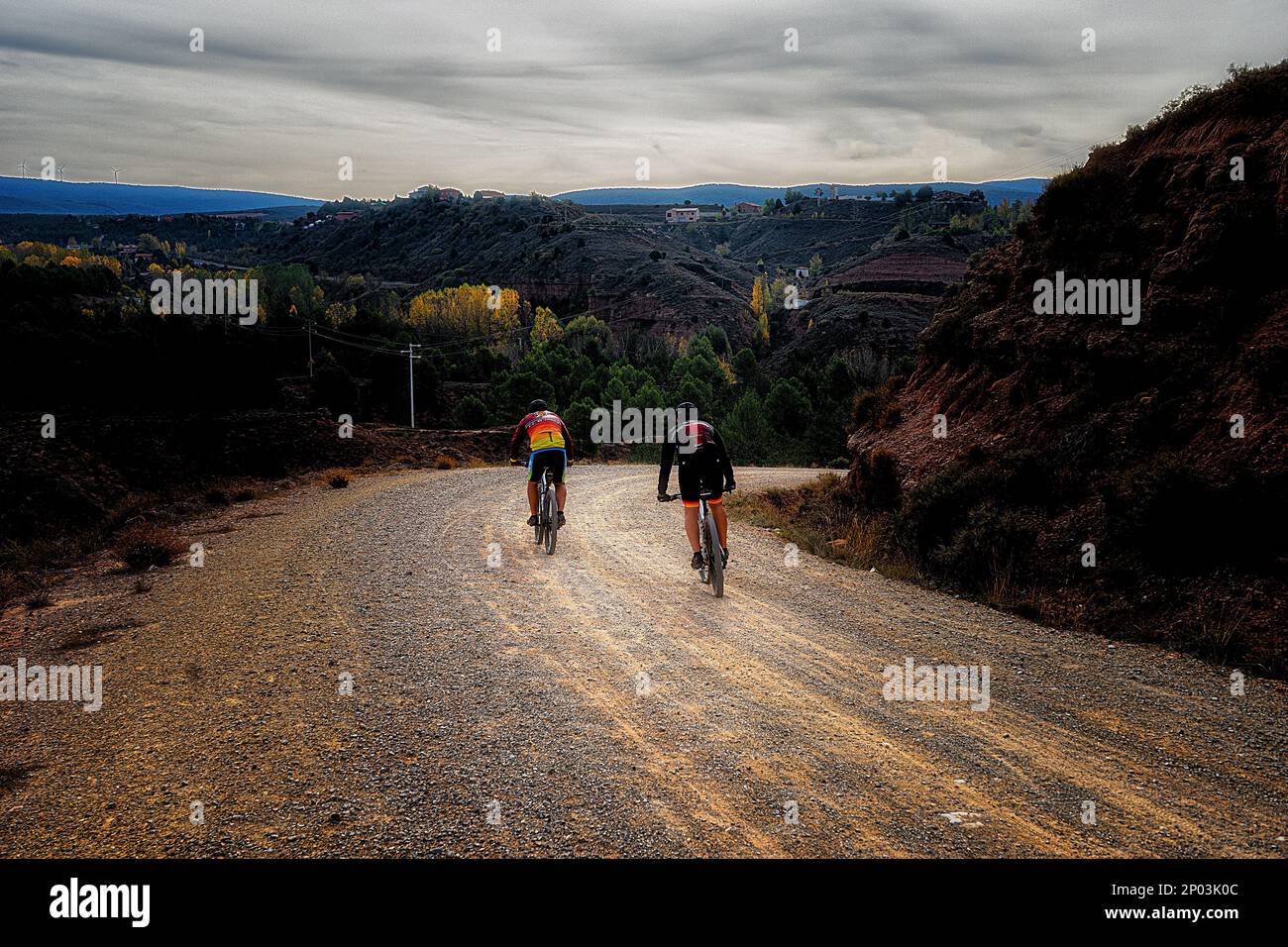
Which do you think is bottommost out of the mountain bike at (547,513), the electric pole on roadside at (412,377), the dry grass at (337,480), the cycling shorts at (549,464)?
the dry grass at (337,480)

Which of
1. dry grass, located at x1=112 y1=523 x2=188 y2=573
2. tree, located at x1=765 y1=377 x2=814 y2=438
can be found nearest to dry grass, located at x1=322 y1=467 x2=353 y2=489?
dry grass, located at x1=112 y1=523 x2=188 y2=573

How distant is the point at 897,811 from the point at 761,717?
1.51m

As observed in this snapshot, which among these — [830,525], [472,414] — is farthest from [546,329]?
[830,525]

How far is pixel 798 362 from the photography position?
91.4 meters

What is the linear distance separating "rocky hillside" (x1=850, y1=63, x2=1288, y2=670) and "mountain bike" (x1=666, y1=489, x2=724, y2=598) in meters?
3.27

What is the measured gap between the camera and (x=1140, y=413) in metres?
10.7

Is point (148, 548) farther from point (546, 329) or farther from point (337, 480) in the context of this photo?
point (546, 329)

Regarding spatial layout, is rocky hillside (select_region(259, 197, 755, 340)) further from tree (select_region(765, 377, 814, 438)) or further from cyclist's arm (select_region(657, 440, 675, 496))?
cyclist's arm (select_region(657, 440, 675, 496))

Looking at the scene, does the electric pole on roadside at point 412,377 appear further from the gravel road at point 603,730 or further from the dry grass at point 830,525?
the gravel road at point 603,730

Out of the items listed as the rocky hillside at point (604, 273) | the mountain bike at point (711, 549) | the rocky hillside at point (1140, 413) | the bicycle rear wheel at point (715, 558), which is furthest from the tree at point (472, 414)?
the rocky hillside at point (604, 273)

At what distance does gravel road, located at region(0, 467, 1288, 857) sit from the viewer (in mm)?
4219

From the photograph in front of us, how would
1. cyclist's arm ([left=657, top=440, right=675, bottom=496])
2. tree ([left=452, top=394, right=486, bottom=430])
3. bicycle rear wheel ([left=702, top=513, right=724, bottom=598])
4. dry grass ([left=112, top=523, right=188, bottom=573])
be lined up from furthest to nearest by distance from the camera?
tree ([left=452, top=394, right=486, bottom=430])
dry grass ([left=112, top=523, right=188, bottom=573])
cyclist's arm ([left=657, top=440, right=675, bottom=496])
bicycle rear wheel ([left=702, top=513, right=724, bottom=598])

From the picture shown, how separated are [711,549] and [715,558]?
11cm

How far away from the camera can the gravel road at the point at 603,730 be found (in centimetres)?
422
